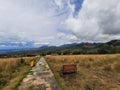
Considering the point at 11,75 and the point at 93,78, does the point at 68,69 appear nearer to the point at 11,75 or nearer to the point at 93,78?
the point at 93,78

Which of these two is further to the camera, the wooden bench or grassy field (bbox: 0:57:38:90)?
the wooden bench

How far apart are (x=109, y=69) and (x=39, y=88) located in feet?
29.3

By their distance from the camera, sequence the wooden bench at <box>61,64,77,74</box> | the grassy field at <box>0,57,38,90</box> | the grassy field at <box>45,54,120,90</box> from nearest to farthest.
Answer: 1. the grassy field at <box>45,54,120,90</box>
2. the grassy field at <box>0,57,38,90</box>
3. the wooden bench at <box>61,64,77,74</box>

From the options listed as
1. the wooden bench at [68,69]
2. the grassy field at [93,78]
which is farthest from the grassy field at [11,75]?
the wooden bench at [68,69]

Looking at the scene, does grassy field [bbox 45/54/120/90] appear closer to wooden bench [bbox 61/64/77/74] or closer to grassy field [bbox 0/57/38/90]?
wooden bench [bbox 61/64/77/74]

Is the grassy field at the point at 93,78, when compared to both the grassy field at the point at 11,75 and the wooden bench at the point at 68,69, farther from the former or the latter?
the grassy field at the point at 11,75

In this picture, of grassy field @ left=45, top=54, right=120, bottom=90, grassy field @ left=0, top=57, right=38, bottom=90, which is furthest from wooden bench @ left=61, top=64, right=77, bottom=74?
grassy field @ left=0, top=57, right=38, bottom=90

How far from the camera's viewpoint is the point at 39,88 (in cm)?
836

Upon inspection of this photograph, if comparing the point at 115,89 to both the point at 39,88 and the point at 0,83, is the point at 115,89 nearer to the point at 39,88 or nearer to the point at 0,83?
the point at 39,88

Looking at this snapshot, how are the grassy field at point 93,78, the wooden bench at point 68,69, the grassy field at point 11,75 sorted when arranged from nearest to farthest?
the grassy field at point 93,78
the grassy field at point 11,75
the wooden bench at point 68,69

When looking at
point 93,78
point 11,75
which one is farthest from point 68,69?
point 11,75

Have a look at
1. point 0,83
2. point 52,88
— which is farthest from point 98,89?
point 0,83

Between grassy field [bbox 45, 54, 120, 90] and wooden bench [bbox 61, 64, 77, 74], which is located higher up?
wooden bench [bbox 61, 64, 77, 74]

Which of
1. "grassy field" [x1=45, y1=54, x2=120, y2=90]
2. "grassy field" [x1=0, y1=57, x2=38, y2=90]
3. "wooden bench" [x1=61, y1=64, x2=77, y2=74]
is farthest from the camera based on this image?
"wooden bench" [x1=61, y1=64, x2=77, y2=74]
